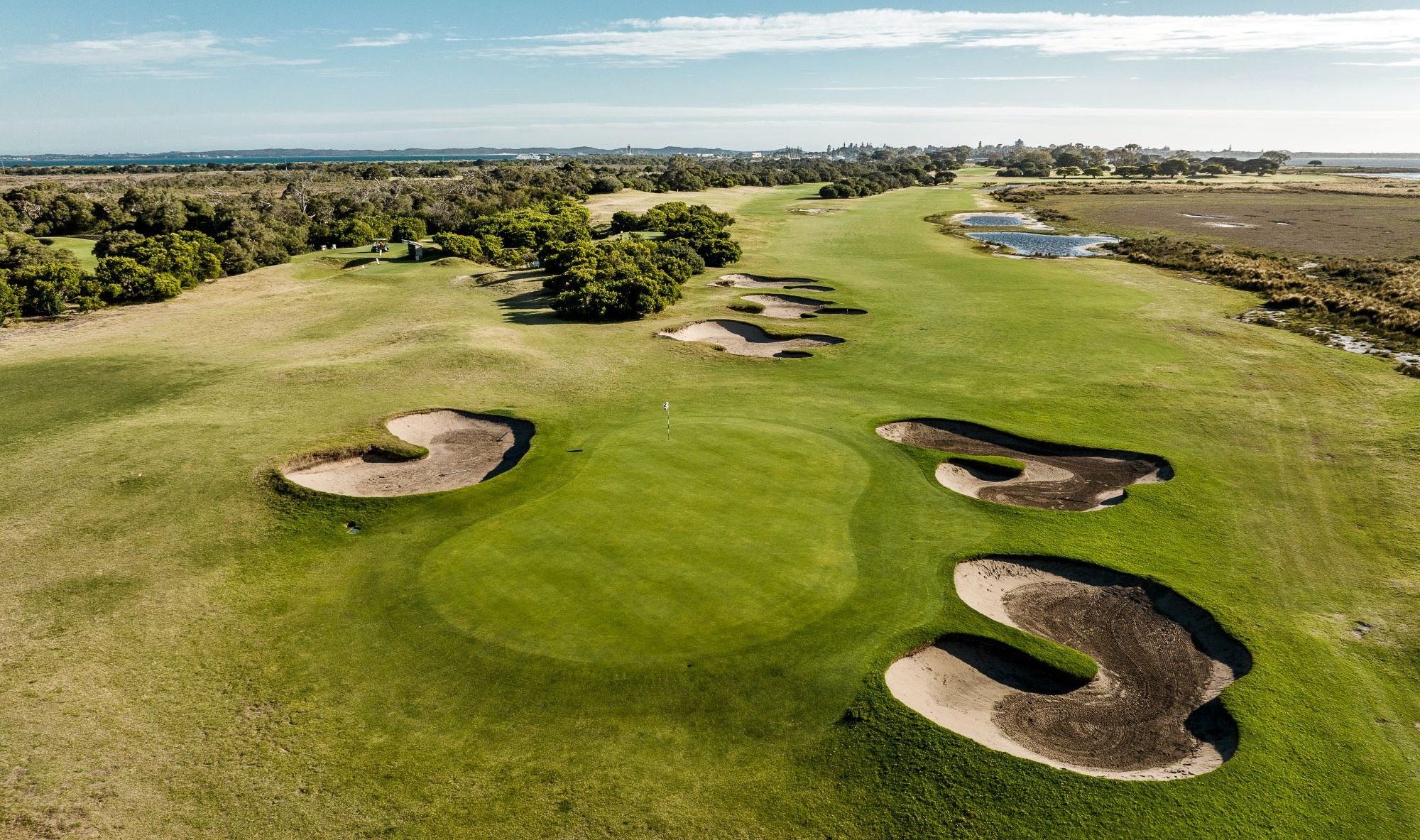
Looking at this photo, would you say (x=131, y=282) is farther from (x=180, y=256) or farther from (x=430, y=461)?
(x=430, y=461)

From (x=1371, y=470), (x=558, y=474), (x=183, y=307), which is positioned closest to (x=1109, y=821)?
(x=558, y=474)

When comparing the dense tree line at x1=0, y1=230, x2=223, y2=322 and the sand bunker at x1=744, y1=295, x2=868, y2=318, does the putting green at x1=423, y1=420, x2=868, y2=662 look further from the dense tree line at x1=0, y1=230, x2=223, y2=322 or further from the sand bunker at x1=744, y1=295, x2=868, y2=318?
the dense tree line at x1=0, y1=230, x2=223, y2=322

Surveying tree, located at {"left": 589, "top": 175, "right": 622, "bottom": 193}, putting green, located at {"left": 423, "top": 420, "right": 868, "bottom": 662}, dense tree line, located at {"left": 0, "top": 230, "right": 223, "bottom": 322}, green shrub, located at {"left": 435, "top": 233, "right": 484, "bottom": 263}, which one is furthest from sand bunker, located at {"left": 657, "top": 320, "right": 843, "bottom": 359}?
tree, located at {"left": 589, "top": 175, "right": 622, "bottom": 193}

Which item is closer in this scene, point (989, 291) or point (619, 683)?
point (619, 683)

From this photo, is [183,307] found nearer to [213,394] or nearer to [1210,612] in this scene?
[213,394]

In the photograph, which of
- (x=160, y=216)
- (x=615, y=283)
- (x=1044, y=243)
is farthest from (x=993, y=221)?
(x=160, y=216)

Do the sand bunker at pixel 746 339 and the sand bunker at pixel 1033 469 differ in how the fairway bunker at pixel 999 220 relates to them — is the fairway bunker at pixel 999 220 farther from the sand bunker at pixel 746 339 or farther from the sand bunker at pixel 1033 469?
the sand bunker at pixel 1033 469

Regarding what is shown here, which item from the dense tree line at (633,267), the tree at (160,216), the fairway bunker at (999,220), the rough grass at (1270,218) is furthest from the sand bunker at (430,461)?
the fairway bunker at (999,220)
